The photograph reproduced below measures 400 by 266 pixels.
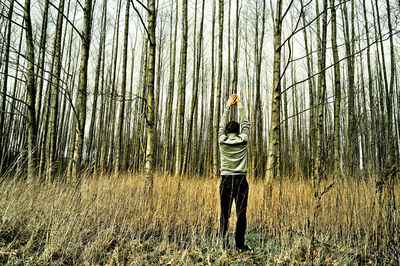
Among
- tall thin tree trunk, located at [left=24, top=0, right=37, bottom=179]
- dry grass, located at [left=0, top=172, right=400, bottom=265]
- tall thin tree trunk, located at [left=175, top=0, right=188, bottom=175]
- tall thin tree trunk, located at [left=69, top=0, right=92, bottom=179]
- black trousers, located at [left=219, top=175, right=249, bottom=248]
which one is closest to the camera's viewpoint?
dry grass, located at [left=0, top=172, right=400, bottom=265]

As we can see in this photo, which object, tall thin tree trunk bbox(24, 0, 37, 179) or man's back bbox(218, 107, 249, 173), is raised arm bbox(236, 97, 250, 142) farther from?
tall thin tree trunk bbox(24, 0, 37, 179)

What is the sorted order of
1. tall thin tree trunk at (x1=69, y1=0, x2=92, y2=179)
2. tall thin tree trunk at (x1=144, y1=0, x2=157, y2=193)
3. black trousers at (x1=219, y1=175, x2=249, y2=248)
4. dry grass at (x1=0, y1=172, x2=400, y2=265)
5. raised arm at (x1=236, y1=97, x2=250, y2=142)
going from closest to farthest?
dry grass at (x1=0, y1=172, x2=400, y2=265), black trousers at (x1=219, y1=175, x2=249, y2=248), raised arm at (x1=236, y1=97, x2=250, y2=142), tall thin tree trunk at (x1=69, y1=0, x2=92, y2=179), tall thin tree trunk at (x1=144, y1=0, x2=157, y2=193)

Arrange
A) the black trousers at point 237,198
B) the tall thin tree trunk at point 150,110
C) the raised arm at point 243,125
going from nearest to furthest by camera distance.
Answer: the black trousers at point 237,198 < the raised arm at point 243,125 < the tall thin tree trunk at point 150,110

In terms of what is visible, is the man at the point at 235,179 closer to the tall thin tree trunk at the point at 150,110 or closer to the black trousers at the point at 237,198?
the black trousers at the point at 237,198

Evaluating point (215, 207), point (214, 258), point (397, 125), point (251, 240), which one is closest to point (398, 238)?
point (251, 240)

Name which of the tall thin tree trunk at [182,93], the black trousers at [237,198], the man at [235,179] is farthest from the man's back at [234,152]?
the tall thin tree trunk at [182,93]

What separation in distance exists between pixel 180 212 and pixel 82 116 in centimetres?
213

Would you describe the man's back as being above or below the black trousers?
above

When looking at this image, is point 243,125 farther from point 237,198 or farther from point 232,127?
point 237,198

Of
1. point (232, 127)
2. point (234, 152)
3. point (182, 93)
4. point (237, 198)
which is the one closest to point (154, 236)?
point (237, 198)

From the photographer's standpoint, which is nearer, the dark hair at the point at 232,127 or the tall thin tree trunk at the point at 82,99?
the dark hair at the point at 232,127

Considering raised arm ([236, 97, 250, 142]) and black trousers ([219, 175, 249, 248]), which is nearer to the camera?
black trousers ([219, 175, 249, 248])

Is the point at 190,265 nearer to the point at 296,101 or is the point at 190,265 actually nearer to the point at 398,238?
the point at 398,238

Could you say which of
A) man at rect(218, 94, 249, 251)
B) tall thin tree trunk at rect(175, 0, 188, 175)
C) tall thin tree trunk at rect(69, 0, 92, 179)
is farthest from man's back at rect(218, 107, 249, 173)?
tall thin tree trunk at rect(175, 0, 188, 175)
